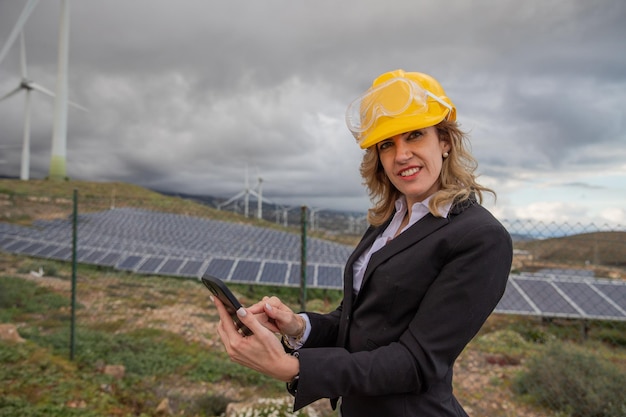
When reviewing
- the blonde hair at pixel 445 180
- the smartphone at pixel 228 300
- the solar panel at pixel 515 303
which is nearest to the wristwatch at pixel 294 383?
the smartphone at pixel 228 300

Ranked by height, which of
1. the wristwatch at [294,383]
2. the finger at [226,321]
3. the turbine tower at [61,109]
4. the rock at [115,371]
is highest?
the turbine tower at [61,109]

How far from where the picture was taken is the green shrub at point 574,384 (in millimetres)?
4820

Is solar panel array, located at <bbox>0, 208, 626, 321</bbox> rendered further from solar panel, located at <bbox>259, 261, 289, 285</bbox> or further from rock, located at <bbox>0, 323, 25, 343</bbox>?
rock, located at <bbox>0, 323, 25, 343</bbox>

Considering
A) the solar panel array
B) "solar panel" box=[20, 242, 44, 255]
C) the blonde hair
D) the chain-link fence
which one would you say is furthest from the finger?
"solar panel" box=[20, 242, 44, 255]

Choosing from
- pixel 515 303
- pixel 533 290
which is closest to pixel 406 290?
pixel 515 303

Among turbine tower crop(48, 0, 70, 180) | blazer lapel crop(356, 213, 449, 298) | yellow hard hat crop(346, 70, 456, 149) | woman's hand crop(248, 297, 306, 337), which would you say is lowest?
woman's hand crop(248, 297, 306, 337)

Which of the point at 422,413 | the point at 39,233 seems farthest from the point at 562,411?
the point at 39,233

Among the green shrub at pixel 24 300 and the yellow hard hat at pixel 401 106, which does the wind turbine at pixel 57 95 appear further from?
the yellow hard hat at pixel 401 106

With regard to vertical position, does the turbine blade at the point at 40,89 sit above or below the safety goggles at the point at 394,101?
above

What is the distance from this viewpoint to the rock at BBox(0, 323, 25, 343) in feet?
20.3

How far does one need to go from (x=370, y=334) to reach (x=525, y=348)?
7979 millimetres

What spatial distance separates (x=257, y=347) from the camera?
1323mm

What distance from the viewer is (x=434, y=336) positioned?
4.31 feet

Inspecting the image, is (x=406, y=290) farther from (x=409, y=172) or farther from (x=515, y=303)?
(x=515, y=303)
